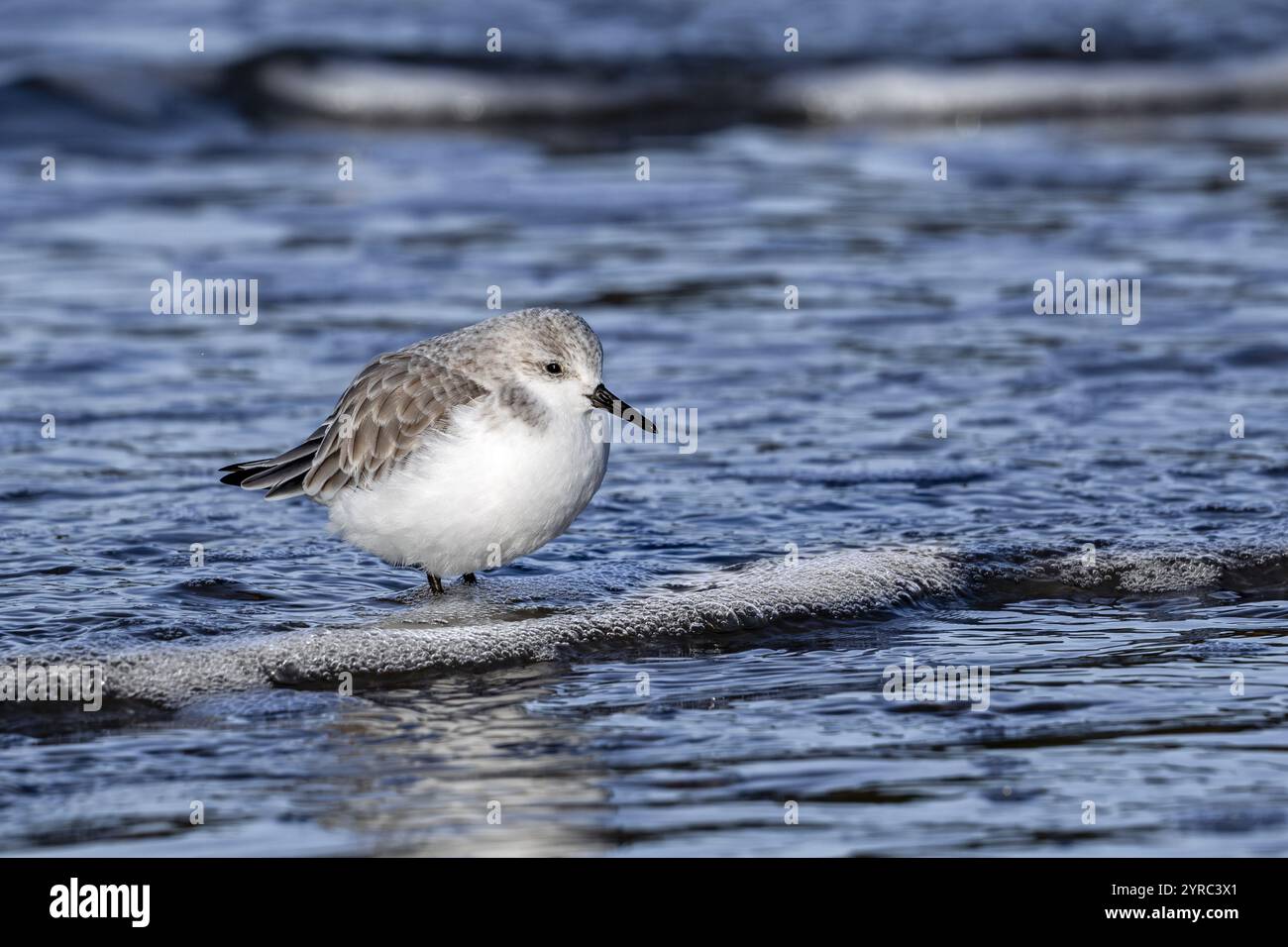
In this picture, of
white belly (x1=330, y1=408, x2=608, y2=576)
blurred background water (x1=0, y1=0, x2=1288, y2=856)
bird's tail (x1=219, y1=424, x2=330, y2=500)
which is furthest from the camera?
bird's tail (x1=219, y1=424, x2=330, y2=500)

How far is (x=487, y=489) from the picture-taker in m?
6.04

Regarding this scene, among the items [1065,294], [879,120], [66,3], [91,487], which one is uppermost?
[66,3]

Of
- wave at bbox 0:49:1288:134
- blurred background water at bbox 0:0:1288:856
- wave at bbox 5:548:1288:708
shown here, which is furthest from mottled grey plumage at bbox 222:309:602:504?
wave at bbox 0:49:1288:134

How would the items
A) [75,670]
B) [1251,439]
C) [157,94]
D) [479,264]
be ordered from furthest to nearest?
[157,94] → [479,264] → [1251,439] → [75,670]

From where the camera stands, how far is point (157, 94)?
635 inches

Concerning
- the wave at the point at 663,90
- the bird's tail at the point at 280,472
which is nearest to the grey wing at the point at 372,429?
the bird's tail at the point at 280,472

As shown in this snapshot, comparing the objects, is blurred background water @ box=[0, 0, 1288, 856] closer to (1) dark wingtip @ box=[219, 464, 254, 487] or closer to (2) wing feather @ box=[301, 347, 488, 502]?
(1) dark wingtip @ box=[219, 464, 254, 487]

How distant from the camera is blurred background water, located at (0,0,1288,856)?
4.96m

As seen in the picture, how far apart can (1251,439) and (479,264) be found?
4.90 m

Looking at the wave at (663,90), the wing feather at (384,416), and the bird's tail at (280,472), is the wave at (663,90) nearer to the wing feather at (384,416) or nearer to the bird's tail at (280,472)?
the bird's tail at (280,472)

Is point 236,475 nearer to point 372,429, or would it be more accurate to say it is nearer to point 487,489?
point 372,429

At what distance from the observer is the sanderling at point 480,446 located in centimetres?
605

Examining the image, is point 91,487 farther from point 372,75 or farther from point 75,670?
point 372,75
